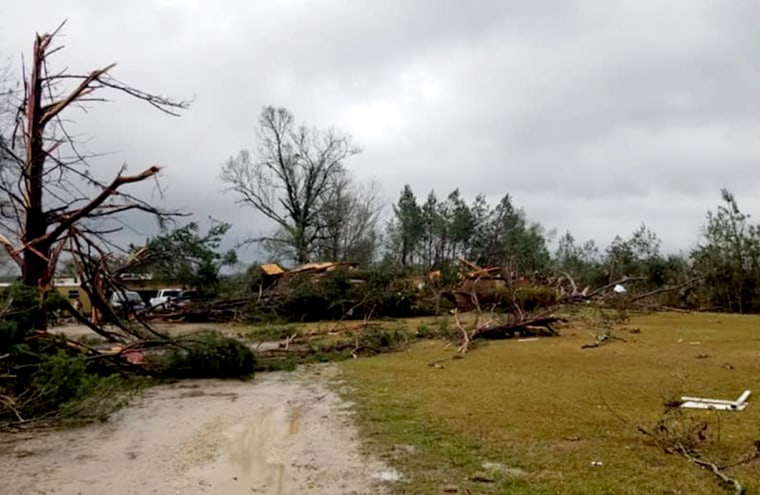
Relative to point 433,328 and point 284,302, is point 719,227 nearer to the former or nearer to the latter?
point 433,328

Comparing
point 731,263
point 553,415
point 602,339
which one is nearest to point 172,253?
point 553,415

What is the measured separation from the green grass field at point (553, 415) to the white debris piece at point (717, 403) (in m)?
Result: 0.17

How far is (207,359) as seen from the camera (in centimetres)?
972

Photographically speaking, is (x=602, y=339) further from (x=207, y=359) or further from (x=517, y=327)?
(x=207, y=359)

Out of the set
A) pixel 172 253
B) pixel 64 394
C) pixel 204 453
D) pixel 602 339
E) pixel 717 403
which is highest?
pixel 172 253

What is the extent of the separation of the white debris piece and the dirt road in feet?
11.6

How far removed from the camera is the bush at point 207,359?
9555mm

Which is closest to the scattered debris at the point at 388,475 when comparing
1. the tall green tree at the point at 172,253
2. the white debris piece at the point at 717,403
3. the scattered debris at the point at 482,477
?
the scattered debris at the point at 482,477

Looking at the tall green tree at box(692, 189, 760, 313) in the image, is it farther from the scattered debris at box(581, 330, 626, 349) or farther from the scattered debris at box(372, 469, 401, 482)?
the scattered debris at box(372, 469, 401, 482)

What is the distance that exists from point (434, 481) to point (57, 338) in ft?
18.8

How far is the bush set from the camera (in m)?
9.55

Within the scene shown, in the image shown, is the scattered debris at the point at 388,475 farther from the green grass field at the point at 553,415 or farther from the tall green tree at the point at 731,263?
the tall green tree at the point at 731,263

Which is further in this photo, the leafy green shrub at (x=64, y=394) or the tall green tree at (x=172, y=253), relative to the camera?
the tall green tree at (x=172, y=253)

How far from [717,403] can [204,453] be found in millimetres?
5176
